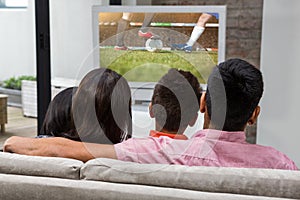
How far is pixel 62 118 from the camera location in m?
1.74

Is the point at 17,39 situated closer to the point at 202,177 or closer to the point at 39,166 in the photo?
the point at 39,166

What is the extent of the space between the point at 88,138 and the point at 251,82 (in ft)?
1.85

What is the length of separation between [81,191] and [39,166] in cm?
18

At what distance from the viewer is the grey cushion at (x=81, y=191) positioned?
57.4 inches

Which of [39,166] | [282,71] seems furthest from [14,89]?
[39,166]

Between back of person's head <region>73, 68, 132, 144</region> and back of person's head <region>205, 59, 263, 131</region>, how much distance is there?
28 centimetres

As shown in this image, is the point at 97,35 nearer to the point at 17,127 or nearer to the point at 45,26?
the point at 45,26

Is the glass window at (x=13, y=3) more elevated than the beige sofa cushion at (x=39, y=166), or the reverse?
the glass window at (x=13, y=3)

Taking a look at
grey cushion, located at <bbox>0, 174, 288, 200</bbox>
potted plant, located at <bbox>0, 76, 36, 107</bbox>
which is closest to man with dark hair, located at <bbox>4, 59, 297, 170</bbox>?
grey cushion, located at <bbox>0, 174, 288, 200</bbox>

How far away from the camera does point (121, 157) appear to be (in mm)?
1624

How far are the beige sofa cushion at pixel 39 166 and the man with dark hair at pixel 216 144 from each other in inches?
2.2

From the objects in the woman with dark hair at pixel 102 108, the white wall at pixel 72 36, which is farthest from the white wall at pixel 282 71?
the woman with dark hair at pixel 102 108

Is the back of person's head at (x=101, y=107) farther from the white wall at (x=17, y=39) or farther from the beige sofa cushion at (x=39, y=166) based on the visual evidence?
the white wall at (x=17, y=39)

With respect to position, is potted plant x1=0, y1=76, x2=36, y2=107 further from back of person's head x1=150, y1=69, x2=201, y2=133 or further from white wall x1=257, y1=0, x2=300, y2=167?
back of person's head x1=150, y1=69, x2=201, y2=133
